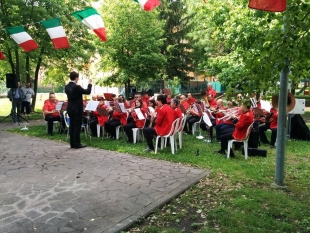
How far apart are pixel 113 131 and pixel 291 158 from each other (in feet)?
18.2

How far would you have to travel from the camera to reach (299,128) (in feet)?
32.7

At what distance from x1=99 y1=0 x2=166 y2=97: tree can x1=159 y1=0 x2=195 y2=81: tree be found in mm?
6857

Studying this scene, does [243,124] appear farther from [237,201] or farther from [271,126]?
[237,201]

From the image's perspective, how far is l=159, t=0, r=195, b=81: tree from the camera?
27.8m

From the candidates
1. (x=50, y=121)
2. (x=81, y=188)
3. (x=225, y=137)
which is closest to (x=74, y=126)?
(x=50, y=121)

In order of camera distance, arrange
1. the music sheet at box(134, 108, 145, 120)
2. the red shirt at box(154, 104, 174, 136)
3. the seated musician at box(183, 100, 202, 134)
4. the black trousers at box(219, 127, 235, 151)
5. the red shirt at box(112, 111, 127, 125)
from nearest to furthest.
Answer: the black trousers at box(219, 127, 235, 151)
the red shirt at box(154, 104, 174, 136)
the music sheet at box(134, 108, 145, 120)
the red shirt at box(112, 111, 127, 125)
the seated musician at box(183, 100, 202, 134)

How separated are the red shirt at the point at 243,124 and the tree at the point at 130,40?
541 inches

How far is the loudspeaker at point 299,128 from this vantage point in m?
9.91

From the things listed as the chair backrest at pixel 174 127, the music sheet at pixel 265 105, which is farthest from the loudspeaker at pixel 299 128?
the chair backrest at pixel 174 127

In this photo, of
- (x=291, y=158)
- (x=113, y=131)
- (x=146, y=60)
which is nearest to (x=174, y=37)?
(x=146, y=60)

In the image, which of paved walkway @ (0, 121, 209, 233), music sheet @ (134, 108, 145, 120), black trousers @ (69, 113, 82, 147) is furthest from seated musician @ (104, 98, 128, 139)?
paved walkway @ (0, 121, 209, 233)

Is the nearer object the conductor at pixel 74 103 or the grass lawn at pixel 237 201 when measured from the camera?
the grass lawn at pixel 237 201

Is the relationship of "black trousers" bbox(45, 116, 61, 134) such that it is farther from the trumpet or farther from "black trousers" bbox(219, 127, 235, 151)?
"black trousers" bbox(219, 127, 235, 151)

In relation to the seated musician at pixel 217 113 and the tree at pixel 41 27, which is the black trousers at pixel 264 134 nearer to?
the seated musician at pixel 217 113
